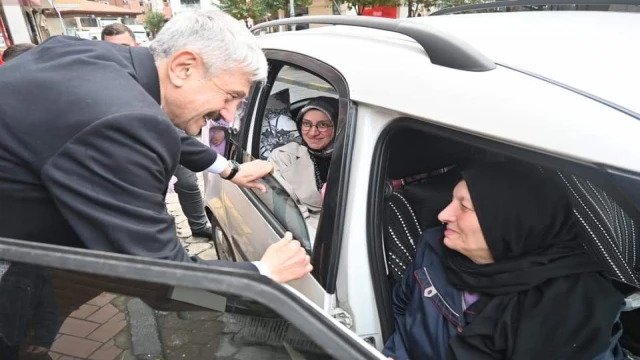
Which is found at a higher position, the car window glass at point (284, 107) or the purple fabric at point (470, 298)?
the car window glass at point (284, 107)

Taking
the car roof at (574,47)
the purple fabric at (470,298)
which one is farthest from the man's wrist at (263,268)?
the car roof at (574,47)

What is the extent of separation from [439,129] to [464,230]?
389 millimetres

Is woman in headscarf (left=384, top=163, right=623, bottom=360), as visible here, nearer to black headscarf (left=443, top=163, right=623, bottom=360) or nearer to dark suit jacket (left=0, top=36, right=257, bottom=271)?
black headscarf (left=443, top=163, right=623, bottom=360)

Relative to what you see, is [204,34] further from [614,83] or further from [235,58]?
[614,83]

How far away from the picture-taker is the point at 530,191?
1.16 meters

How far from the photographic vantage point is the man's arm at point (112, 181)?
2.93 feet

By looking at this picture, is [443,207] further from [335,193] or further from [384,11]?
[384,11]

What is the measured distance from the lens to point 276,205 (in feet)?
5.91

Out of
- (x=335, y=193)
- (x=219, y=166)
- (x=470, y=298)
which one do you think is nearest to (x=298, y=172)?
(x=219, y=166)

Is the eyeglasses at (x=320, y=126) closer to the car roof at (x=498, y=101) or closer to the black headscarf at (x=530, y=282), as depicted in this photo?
the car roof at (x=498, y=101)

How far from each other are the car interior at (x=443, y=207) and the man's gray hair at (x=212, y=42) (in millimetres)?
492

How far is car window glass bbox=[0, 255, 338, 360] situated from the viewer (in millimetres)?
670

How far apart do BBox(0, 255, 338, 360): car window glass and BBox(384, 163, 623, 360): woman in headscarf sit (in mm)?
675

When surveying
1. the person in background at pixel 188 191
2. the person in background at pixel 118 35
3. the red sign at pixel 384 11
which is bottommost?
the person in background at pixel 188 191
